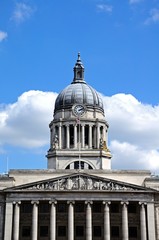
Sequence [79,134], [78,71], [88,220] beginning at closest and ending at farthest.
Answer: [88,220] < [79,134] < [78,71]

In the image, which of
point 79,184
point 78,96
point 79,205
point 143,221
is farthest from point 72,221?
point 78,96

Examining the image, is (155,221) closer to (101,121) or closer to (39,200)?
(39,200)

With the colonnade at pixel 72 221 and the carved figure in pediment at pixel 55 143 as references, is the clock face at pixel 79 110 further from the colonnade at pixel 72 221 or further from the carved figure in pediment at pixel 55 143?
the colonnade at pixel 72 221

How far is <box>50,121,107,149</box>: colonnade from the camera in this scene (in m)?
98.0

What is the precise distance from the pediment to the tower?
388 inches

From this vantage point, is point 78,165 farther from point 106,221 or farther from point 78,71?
point 78,71

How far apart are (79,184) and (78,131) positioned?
1808cm

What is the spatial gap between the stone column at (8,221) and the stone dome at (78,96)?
91.5ft

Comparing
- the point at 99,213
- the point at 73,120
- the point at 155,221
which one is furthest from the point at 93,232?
the point at 73,120

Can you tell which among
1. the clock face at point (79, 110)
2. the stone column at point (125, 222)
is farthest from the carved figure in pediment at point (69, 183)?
the clock face at point (79, 110)

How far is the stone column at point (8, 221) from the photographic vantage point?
7993cm

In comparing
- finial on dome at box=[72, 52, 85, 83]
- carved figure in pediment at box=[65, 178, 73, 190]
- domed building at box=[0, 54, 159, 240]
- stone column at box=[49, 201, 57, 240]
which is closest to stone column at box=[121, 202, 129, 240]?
domed building at box=[0, 54, 159, 240]

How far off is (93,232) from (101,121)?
84.6 feet

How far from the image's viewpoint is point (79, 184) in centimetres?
8319
